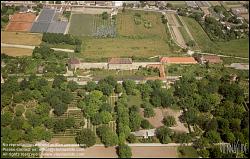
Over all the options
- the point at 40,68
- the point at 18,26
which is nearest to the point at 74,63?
the point at 40,68

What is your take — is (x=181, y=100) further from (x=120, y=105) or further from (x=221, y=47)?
(x=221, y=47)

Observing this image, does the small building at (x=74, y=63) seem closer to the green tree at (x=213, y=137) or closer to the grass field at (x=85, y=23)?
the grass field at (x=85, y=23)

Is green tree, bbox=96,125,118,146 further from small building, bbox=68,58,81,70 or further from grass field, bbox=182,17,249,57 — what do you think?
grass field, bbox=182,17,249,57

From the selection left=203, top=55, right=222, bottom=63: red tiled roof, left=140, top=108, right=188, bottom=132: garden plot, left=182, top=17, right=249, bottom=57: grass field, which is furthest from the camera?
left=182, top=17, right=249, bottom=57: grass field

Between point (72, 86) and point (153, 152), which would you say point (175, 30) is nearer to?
point (72, 86)

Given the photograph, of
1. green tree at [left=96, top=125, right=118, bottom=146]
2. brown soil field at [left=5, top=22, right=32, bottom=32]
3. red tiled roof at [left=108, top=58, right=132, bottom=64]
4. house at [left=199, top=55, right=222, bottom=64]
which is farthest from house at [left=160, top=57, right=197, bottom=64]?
brown soil field at [left=5, top=22, right=32, bottom=32]

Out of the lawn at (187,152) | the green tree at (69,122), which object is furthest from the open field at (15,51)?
the lawn at (187,152)
